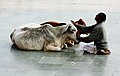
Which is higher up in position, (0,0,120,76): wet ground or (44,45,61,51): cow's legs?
(44,45,61,51): cow's legs

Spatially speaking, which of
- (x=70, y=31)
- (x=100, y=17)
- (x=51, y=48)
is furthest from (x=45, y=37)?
(x=100, y=17)

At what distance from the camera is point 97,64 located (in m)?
7.08

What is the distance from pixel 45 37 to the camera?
788 cm

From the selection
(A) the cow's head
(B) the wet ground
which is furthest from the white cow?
(B) the wet ground

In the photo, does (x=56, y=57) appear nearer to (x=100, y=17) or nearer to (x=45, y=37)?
(x=45, y=37)

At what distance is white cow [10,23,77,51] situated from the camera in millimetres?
7875

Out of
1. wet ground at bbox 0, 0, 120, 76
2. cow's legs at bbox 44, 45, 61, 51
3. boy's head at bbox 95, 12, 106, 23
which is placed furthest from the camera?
cow's legs at bbox 44, 45, 61, 51

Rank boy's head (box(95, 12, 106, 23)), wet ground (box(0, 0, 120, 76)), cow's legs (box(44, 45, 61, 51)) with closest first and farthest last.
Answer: wet ground (box(0, 0, 120, 76)) → boy's head (box(95, 12, 106, 23)) → cow's legs (box(44, 45, 61, 51))

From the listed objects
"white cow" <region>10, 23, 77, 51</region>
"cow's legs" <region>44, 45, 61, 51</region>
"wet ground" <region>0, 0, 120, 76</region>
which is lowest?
"wet ground" <region>0, 0, 120, 76</region>

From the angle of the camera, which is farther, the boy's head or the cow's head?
the cow's head

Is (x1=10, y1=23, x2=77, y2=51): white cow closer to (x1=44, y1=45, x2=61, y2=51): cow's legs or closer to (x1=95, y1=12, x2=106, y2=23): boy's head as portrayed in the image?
(x1=44, y1=45, x2=61, y2=51): cow's legs
